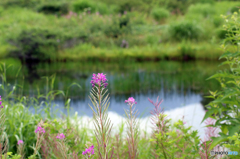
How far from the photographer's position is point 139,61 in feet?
28.3

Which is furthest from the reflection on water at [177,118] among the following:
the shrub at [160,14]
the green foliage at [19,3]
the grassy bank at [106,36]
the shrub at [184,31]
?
the green foliage at [19,3]

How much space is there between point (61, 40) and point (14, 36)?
6.12 ft

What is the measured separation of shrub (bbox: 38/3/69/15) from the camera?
1567cm

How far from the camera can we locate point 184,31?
10719mm

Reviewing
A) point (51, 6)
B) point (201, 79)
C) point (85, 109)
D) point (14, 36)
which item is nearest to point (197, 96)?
point (201, 79)

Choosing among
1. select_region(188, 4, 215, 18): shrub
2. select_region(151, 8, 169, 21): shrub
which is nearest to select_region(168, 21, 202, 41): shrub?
select_region(151, 8, 169, 21): shrub

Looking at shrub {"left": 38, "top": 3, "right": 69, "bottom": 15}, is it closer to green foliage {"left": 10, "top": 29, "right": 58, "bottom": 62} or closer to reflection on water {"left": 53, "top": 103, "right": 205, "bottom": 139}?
green foliage {"left": 10, "top": 29, "right": 58, "bottom": 62}

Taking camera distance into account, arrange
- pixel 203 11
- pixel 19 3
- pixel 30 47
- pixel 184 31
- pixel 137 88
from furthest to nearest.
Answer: pixel 19 3
pixel 203 11
pixel 184 31
pixel 30 47
pixel 137 88

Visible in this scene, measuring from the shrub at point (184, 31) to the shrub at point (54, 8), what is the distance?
351 inches

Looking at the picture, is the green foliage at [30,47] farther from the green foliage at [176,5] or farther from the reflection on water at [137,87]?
the green foliage at [176,5]

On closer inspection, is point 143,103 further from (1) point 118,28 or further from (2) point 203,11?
(2) point 203,11

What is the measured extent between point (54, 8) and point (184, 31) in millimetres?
9979

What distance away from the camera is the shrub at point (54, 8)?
1567cm

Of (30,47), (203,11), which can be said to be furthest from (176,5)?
(30,47)
